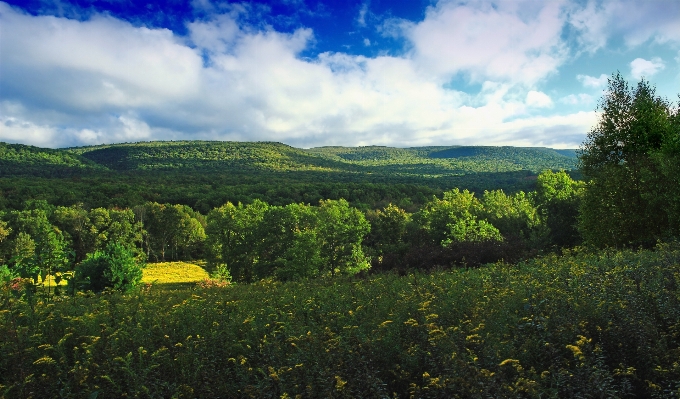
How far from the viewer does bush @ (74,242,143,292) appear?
2489 cm

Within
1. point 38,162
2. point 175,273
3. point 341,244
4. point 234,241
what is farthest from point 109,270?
point 38,162

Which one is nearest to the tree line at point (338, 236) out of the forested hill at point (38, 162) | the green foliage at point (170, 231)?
the green foliage at point (170, 231)

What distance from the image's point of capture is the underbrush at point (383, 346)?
162 inches

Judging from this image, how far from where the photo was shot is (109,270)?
2511 centimetres

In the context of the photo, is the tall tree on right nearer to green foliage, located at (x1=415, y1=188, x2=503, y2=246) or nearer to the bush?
green foliage, located at (x1=415, y1=188, x2=503, y2=246)

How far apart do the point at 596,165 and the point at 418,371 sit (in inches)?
766

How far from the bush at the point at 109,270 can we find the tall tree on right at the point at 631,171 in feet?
87.6

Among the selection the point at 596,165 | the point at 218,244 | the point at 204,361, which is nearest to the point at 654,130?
the point at 596,165

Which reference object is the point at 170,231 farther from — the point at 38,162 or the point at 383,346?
the point at 38,162

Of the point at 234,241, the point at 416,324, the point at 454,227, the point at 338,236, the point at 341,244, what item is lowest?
the point at 234,241

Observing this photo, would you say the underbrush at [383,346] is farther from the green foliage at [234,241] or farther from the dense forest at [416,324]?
the green foliage at [234,241]

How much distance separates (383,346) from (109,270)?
82.8 feet

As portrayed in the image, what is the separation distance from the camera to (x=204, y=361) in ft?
16.8

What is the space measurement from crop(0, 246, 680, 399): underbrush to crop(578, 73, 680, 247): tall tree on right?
11413 mm
